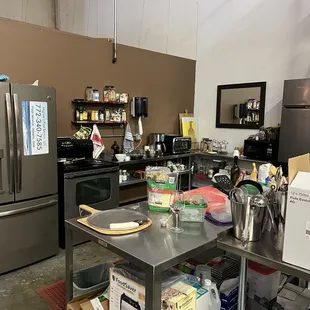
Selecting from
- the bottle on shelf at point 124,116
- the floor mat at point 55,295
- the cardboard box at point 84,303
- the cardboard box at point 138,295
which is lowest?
the floor mat at point 55,295

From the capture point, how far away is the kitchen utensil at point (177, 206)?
160 centimetres

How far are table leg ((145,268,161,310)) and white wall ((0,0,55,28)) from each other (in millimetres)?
5772

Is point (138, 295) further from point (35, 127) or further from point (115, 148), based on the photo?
point (115, 148)

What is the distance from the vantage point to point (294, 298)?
6.14 feet

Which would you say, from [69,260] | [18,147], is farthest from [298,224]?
[18,147]

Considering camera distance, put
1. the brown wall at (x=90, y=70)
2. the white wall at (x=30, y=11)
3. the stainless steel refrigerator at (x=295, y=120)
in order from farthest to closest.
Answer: the white wall at (x=30, y=11) < the stainless steel refrigerator at (x=295, y=120) < the brown wall at (x=90, y=70)

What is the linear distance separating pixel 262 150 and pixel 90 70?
2.42 m

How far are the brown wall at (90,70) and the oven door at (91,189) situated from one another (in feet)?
2.56

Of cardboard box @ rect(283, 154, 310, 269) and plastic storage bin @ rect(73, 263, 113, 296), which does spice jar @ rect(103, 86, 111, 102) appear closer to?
plastic storage bin @ rect(73, 263, 113, 296)

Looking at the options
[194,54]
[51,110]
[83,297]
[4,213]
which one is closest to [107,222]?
[83,297]

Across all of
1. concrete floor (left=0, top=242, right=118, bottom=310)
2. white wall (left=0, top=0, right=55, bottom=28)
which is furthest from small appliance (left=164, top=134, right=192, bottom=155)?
white wall (left=0, top=0, right=55, bottom=28)

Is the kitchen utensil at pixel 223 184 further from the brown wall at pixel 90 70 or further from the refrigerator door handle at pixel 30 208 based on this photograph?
the brown wall at pixel 90 70

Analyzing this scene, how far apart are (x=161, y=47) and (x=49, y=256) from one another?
3.82 metres

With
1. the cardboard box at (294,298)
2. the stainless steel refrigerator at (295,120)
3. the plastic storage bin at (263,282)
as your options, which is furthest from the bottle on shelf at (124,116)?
the cardboard box at (294,298)
